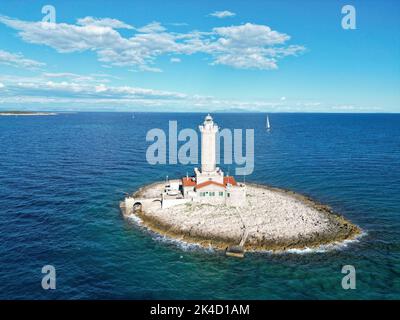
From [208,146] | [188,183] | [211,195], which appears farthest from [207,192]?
[208,146]

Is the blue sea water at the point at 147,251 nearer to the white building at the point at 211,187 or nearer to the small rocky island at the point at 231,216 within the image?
the small rocky island at the point at 231,216

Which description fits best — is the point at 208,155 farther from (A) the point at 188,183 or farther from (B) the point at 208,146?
(A) the point at 188,183

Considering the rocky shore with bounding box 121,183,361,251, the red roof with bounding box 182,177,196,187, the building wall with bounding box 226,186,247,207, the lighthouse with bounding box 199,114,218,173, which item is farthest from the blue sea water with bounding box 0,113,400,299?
the lighthouse with bounding box 199,114,218,173

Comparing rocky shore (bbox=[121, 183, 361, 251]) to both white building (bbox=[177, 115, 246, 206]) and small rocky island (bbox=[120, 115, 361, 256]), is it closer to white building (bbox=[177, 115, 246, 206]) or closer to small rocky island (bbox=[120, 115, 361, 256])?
small rocky island (bbox=[120, 115, 361, 256])

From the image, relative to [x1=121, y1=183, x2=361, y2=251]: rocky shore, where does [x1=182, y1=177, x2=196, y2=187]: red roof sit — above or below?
above

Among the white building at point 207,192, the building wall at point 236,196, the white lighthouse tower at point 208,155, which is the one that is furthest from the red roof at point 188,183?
the building wall at point 236,196
